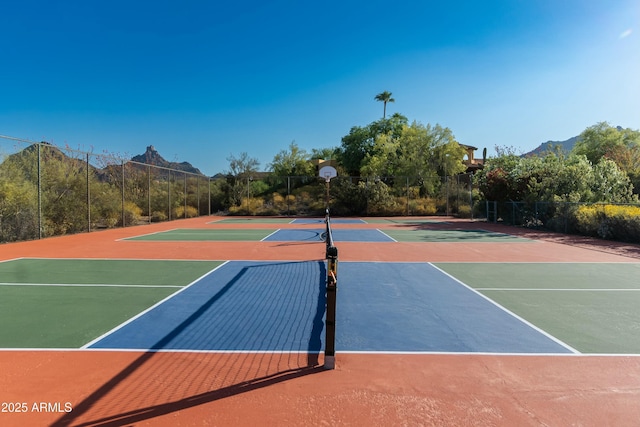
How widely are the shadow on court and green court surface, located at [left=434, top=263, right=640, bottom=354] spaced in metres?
3.29

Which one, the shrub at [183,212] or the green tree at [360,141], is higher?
the green tree at [360,141]

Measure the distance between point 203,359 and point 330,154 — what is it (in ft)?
201

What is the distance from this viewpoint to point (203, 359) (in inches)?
162

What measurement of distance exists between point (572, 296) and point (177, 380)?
6529 millimetres

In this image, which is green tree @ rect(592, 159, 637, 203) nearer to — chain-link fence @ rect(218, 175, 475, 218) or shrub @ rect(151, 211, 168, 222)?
chain-link fence @ rect(218, 175, 475, 218)

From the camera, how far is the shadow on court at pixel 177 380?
10.2 ft

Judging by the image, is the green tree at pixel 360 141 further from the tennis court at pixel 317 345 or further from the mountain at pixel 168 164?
the tennis court at pixel 317 345

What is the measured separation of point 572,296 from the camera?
682cm

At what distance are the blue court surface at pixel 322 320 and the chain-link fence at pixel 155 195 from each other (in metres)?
10.7

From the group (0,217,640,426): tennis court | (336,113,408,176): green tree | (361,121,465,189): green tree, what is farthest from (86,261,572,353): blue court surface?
(336,113,408,176): green tree

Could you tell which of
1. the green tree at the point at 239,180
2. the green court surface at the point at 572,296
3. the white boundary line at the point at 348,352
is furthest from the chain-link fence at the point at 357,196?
the white boundary line at the point at 348,352

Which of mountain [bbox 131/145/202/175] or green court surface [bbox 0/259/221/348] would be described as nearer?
green court surface [bbox 0/259/221/348]

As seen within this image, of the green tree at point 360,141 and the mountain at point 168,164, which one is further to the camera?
the green tree at point 360,141

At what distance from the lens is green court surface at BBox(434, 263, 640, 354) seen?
16.1ft
